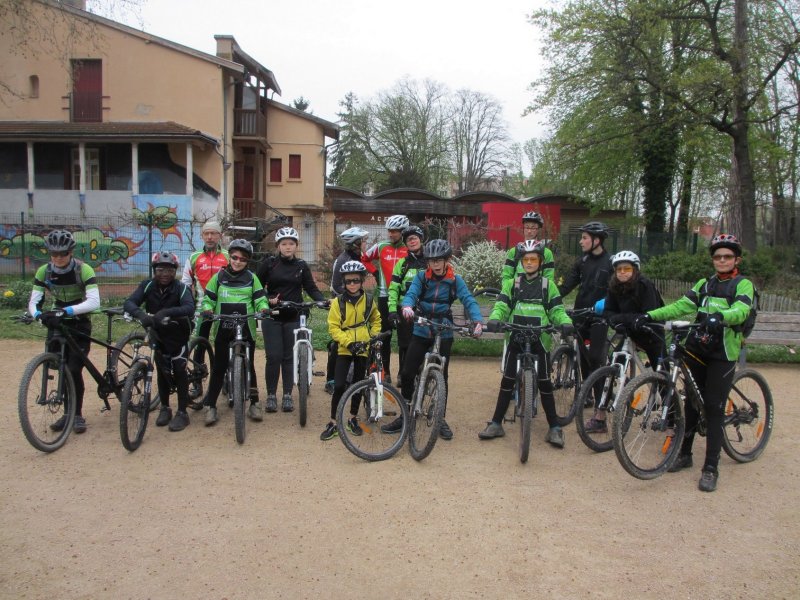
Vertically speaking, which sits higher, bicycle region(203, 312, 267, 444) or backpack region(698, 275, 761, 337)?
backpack region(698, 275, 761, 337)

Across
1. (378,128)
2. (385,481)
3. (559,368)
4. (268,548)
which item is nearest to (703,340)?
(559,368)

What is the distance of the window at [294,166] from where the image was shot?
32.9 meters

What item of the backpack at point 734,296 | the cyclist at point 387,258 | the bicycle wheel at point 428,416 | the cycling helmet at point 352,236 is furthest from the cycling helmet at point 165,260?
the backpack at point 734,296

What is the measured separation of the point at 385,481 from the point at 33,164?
81.5ft

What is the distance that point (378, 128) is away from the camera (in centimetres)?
5409

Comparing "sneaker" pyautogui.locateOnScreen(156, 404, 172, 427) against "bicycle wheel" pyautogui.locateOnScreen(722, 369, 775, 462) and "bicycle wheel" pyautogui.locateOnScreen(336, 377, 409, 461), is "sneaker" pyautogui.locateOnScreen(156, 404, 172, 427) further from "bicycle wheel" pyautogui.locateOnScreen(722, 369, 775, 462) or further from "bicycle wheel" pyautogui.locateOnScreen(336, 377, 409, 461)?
"bicycle wheel" pyautogui.locateOnScreen(722, 369, 775, 462)

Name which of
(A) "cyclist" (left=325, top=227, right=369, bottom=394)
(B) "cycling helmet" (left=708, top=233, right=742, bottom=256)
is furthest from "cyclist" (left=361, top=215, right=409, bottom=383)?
(B) "cycling helmet" (left=708, top=233, right=742, bottom=256)

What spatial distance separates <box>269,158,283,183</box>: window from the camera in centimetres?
3294

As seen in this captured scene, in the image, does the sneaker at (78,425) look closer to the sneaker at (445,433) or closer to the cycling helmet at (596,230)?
the sneaker at (445,433)

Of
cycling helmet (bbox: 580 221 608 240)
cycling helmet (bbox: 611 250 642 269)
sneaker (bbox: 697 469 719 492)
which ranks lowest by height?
sneaker (bbox: 697 469 719 492)

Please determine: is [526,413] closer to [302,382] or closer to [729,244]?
[729,244]

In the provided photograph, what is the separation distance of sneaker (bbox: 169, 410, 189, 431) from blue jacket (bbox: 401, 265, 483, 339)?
2.43 m

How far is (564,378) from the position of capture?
7176 millimetres

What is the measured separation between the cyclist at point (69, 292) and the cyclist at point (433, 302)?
2.87 meters
